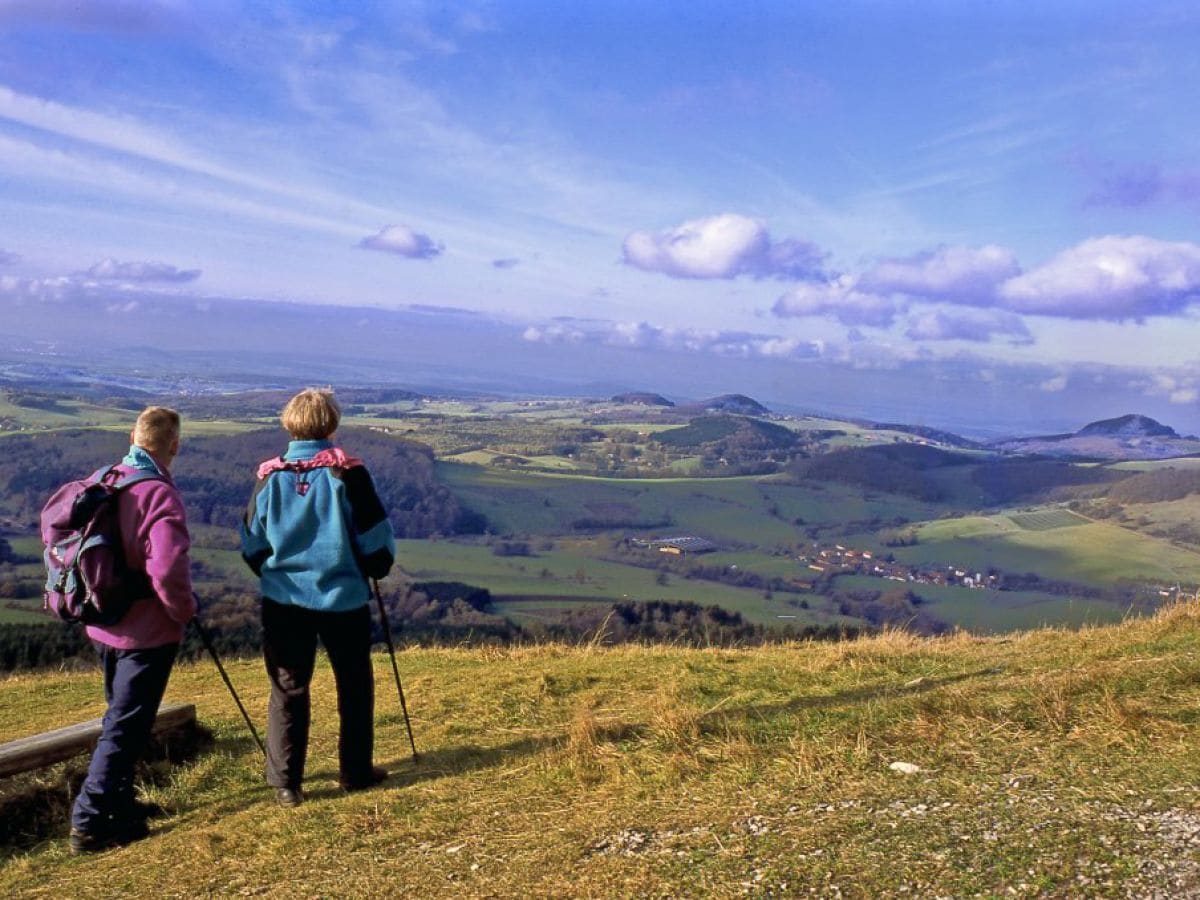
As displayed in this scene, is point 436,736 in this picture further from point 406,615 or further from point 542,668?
point 406,615

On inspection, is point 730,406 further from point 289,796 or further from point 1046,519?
point 289,796

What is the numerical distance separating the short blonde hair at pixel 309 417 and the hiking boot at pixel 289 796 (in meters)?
2.07

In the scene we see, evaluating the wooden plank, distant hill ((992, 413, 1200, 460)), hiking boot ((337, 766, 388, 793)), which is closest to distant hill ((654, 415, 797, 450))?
distant hill ((992, 413, 1200, 460))

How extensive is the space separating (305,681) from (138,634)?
953 millimetres

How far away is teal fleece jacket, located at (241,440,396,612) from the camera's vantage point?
5195 mm

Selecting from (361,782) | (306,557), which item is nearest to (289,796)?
(361,782)

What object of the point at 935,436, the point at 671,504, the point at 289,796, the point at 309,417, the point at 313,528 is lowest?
the point at 671,504

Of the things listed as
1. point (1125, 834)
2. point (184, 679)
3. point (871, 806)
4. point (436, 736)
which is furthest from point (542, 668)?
point (1125, 834)

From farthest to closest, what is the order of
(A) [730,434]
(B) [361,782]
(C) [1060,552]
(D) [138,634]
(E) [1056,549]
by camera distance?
(A) [730,434] < (E) [1056,549] < (C) [1060,552] < (B) [361,782] < (D) [138,634]

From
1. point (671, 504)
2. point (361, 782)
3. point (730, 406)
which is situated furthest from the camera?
point (730, 406)

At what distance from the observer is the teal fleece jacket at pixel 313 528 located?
5195mm

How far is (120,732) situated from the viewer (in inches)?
202

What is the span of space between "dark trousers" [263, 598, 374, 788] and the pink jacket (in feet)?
1.75

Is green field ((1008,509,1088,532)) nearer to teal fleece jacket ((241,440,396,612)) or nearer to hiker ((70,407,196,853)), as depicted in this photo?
teal fleece jacket ((241,440,396,612))
